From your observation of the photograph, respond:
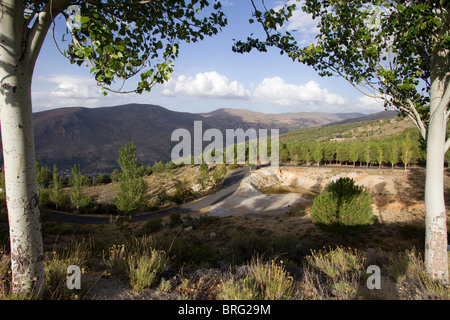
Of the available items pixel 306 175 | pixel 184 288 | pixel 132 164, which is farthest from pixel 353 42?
pixel 306 175

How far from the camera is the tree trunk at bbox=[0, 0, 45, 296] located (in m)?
2.61

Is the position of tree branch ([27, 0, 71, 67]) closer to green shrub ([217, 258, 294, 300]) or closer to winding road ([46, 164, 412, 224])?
green shrub ([217, 258, 294, 300])

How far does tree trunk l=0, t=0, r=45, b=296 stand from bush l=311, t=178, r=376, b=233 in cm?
1331

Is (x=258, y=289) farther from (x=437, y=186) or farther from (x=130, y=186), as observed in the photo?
(x=130, y=186)

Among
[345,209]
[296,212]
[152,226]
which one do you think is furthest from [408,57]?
[296,212]

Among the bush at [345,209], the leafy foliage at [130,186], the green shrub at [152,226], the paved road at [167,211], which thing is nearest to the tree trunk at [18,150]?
the bush at [345,209]

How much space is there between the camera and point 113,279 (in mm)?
4023

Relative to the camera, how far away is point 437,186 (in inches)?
180

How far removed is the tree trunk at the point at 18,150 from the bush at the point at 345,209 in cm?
1331

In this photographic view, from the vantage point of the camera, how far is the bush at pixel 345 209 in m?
12.8

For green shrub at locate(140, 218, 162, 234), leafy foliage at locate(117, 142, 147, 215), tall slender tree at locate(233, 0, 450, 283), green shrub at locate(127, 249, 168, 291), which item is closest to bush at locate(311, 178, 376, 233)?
tall slender tree at locate(233, 0, 450, 283)

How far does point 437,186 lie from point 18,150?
654 cm

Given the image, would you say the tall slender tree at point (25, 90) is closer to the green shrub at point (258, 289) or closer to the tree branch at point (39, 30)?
the tree branch at point (39, 30)
